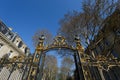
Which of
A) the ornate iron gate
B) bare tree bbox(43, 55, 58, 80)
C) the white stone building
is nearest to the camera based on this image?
Answer: the ornate iron gate

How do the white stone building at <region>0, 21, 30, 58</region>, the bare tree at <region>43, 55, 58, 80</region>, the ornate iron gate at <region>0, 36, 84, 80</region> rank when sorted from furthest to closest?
1. the white stone building at <region>0, 21, 30, 58</region>
2. the bare tree at <region>43, 55, 58, 80</region>
3. the ornate iron gate at <region>0, 36, 84, 80</region>

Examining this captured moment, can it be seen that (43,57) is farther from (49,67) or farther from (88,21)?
(49,67)

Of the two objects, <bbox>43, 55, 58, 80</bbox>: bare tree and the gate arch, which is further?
<bbox>43, 55, 58, 80</bbox>: bare tree

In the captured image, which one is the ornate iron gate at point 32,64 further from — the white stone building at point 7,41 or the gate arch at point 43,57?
the white stone building at point 7,41

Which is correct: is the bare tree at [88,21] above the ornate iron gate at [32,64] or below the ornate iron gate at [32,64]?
above

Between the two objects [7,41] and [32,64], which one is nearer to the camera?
[32,64]

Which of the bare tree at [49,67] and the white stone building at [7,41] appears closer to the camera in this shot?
the bare tree at [49,67]

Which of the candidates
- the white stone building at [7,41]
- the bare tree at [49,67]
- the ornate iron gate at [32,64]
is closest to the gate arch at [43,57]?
the ornate iron gate at [32,64]

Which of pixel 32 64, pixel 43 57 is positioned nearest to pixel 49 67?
pixel 43 57

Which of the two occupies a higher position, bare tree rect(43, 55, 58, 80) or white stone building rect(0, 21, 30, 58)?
white stone building rect(0, 21, 30, 58)

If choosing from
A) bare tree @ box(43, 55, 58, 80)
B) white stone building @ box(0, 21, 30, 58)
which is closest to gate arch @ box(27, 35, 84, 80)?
bare tree @ box(43, 55, 58, 80)

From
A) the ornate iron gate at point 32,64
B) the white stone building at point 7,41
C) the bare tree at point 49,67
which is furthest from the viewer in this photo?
the white stone building at point 7,41

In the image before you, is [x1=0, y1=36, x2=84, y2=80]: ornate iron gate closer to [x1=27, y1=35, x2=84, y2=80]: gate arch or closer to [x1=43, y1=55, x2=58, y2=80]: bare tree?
[x1=27, y1=35, x2=84, y2=80]: gate arch

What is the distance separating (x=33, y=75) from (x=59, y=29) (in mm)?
10044
